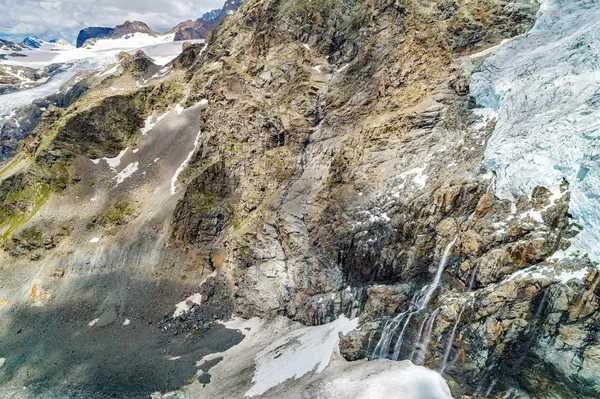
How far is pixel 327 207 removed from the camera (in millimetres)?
43531

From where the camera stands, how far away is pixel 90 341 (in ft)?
141

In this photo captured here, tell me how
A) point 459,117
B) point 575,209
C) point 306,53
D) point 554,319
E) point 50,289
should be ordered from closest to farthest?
1. point 554,319
2. point 575,209
3. point 459,117
4. point 50,289
5. point 306,53

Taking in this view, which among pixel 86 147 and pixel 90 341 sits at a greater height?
pixel 86 147

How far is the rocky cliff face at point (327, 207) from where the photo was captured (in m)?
24.7

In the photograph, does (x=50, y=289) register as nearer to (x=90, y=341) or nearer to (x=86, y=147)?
(x=90, y=341)

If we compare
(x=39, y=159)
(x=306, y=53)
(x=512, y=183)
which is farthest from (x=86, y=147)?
(x=512, y=183)

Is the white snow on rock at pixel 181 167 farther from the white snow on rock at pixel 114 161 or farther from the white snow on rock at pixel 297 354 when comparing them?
the white snow on rock at pixel 297 354

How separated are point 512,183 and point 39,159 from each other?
76.3m

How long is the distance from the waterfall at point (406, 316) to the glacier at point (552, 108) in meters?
8.15

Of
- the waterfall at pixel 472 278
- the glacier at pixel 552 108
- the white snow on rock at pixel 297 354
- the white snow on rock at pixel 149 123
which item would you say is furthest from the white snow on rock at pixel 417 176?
the white snow on rock at pixel 149 123

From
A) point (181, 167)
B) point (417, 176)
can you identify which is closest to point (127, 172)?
point (181, 167)

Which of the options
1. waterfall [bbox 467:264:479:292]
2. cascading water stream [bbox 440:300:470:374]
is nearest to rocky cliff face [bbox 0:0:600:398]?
cascading water stream [bbox 440:300:470:374]

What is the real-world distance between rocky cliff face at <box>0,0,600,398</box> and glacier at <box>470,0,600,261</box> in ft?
3.93

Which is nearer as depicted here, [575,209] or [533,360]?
[533,360]
